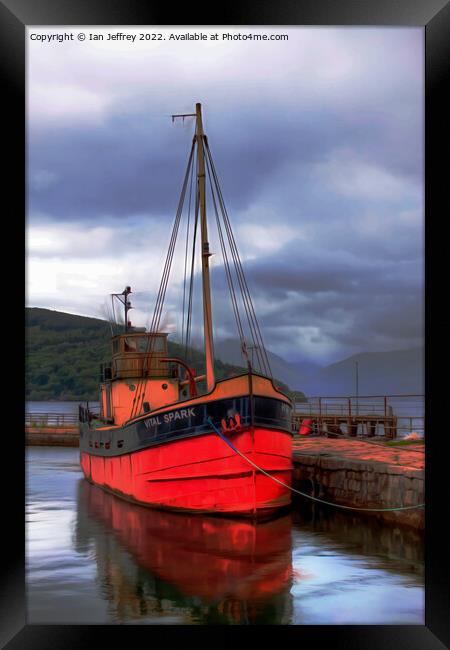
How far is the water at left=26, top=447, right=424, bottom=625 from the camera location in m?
9.47

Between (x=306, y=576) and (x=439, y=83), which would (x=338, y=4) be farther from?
(x=306, y=576)

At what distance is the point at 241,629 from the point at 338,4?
21.2ft

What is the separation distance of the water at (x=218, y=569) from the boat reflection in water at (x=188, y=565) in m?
0.02

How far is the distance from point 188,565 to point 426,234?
8.15 m

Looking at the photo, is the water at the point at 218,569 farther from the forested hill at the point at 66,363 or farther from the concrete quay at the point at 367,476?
the forested hill at the point at 66,363

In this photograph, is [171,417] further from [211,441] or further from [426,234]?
[426,234]

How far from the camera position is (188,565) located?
41.9ft

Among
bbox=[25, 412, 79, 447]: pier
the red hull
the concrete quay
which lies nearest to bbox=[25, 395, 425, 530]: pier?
the concrete quay

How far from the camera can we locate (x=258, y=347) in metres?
17.2

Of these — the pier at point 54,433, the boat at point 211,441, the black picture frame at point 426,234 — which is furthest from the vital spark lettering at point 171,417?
the pier at point 54,433

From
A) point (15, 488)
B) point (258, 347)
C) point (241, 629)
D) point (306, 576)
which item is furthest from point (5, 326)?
point (258, 347)

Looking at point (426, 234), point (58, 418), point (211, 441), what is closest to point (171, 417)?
point (211, 441)

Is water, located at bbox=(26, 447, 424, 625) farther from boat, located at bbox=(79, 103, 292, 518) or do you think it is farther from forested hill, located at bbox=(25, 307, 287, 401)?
forested hill, located at bbox=(25, 307, 287, 401)

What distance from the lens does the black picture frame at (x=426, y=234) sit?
706 cm
